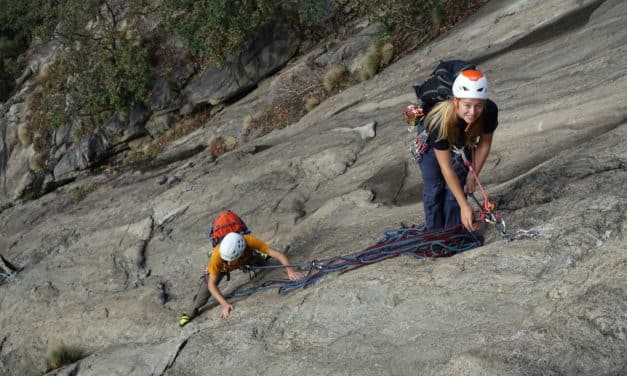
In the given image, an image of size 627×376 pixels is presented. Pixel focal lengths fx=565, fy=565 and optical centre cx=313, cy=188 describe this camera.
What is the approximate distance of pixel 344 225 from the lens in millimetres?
7969

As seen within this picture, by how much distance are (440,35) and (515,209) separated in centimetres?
999

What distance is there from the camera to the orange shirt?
6.74 metres

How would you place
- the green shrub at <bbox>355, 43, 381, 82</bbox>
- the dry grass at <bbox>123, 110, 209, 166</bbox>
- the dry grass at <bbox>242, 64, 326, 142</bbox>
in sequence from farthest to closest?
the dry grass at <bbox>123, 110, 209, 166</bbox>
the dry grass at <bbox>242, 64, 326, 142</bbox>
the green shrub at <bbox>355, 43, 381, 82</bbox>

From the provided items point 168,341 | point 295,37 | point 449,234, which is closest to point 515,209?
point 449,234

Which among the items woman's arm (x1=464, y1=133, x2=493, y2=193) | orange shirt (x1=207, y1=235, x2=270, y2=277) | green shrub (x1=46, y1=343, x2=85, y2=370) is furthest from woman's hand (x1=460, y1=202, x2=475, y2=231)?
green shrub (x1=46, y1=343, x2=85, y2=370)

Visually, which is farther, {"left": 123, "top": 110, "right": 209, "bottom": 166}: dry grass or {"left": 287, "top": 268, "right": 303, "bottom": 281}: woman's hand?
{"left": 123, "top": 110, "right": 209, "bottom": 166}: dry grass

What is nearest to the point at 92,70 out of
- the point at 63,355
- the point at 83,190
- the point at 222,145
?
the point at 83,190

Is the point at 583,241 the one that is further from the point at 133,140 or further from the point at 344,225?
the point at 133,140

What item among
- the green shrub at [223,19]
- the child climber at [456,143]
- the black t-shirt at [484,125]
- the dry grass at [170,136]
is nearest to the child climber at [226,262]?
the child climber at [456,143]

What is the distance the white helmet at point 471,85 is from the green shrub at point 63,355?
6.24 metres

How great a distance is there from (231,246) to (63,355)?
10.5ft

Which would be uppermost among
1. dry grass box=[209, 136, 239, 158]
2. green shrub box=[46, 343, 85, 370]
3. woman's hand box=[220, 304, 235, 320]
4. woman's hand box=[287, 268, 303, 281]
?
woman's hand box=[220, 304, 235, 320]

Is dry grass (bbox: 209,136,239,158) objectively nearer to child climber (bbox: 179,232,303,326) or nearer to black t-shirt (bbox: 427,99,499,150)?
child climber (bbox: 179,232,303,326)

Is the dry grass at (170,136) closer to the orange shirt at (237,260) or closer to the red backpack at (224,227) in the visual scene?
the red backpack at (224,227)
